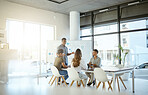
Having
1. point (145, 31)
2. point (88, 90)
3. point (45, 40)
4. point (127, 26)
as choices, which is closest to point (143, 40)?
point (145, 31)

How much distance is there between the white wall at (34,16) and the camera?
5.94 metres

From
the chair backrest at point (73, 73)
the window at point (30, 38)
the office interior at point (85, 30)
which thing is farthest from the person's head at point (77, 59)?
the window at point (30, 38)

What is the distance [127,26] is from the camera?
649 cm

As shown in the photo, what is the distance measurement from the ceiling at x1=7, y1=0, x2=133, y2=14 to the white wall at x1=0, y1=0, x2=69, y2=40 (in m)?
0.24

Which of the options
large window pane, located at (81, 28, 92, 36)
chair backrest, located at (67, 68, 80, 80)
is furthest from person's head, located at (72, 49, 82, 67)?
large window pane, located at (81, 28, 92, 36)

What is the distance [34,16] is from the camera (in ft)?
22.4

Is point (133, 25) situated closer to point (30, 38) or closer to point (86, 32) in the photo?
point (86, 32)

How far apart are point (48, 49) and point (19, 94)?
6.57 metres

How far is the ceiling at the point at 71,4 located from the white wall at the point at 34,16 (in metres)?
0.24

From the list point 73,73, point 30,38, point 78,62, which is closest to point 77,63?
point 78,62

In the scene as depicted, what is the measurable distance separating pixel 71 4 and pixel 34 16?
1759 millimetres

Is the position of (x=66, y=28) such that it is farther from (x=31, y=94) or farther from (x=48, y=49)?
(x=31, y=94)

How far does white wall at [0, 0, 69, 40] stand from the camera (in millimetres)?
5938

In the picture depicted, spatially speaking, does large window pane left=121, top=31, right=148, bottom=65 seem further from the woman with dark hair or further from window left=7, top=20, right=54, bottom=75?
window left=7, top=20, right=54, bottom=75
